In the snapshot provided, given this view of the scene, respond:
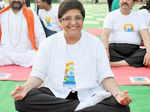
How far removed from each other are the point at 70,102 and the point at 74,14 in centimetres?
71

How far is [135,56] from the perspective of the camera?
457 centimetres

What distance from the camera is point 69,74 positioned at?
247cm

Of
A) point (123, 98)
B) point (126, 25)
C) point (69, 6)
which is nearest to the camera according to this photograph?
point (123, 98)

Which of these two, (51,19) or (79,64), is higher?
(51,19)

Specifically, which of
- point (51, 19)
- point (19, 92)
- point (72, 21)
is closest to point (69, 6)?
point (72, 21)

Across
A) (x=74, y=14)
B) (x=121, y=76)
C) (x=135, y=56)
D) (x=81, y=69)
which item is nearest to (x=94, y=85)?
(x=81, y=69)

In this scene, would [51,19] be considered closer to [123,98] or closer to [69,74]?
[69,74]

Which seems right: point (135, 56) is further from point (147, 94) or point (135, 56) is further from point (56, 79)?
point (56, 79)

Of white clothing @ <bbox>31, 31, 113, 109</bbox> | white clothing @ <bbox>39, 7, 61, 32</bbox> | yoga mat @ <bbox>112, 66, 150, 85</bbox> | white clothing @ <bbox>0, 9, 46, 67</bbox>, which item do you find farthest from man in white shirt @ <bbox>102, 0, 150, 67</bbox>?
white clothing @ <bbox>31, 31, 113, 109</bbox>

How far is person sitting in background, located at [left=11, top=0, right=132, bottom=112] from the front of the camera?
2.36 metres

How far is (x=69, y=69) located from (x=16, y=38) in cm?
239

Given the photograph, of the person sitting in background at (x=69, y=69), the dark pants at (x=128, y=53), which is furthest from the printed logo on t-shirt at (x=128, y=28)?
the person sitting in background at (x=69, y=69)

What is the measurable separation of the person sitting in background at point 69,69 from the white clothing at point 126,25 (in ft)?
6.99

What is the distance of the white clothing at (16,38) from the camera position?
181 inches
